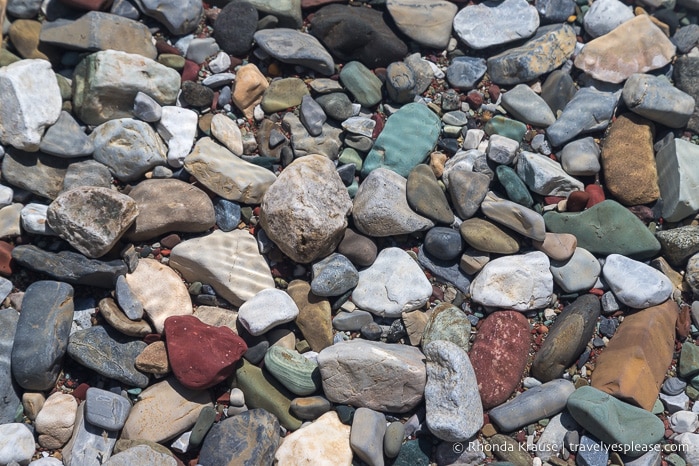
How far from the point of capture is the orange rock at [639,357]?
2.55 m

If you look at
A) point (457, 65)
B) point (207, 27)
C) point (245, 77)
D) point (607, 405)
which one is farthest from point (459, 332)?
point (207, 27)

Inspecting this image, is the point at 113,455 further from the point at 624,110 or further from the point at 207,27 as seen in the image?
the point at 624,110

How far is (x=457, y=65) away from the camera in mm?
3109

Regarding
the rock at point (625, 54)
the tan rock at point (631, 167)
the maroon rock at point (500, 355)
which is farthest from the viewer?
the rock at point (625, 54)

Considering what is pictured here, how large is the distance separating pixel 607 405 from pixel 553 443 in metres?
0.26

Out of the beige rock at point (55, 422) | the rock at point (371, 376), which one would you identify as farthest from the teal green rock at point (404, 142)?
the beige rock at point (55, 422)

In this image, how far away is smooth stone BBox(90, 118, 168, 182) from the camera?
9.02ft

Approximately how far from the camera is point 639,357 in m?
2.58

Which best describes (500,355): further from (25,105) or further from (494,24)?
(25,105)

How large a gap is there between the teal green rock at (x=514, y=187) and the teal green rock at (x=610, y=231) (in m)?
0.16

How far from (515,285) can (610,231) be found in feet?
1.67

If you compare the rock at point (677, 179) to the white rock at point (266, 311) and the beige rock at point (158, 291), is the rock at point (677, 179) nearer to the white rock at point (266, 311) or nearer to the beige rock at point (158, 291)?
the white rock at point (266, 311)

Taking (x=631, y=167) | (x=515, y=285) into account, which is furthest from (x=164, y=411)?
(x=631, y=167)

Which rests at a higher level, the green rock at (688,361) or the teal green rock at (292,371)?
the green rock at (688,361)
